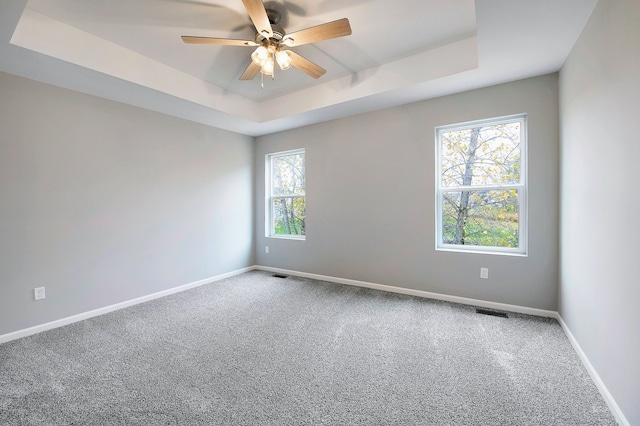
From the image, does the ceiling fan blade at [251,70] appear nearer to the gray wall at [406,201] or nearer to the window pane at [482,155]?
the gray wall at [406,201]

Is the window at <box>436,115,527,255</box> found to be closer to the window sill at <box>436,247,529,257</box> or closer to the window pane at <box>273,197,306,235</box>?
the window sill at <box>436,247,529,257</box>

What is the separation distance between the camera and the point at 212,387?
5.66 ft

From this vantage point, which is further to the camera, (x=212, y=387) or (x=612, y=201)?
(x=212, y=387)

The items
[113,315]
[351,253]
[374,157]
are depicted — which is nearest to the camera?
[113,315]

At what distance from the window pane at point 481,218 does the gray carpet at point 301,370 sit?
0.80 meters

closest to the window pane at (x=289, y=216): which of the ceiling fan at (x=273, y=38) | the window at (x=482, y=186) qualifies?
the window at (x=482, y=186)

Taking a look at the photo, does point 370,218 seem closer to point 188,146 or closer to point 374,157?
point 374,157

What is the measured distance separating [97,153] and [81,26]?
1229mm

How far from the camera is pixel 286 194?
471 centimetres

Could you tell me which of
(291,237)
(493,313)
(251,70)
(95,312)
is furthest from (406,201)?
(95,312)

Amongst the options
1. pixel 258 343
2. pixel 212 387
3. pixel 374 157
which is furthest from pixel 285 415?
pixel 374 157

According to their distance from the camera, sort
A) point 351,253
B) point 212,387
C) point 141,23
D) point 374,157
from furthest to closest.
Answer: point 351,253 < point 374,157 < point 141,23 < point 212,387

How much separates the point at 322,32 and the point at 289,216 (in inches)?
122

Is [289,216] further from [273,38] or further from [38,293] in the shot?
[38,293]
